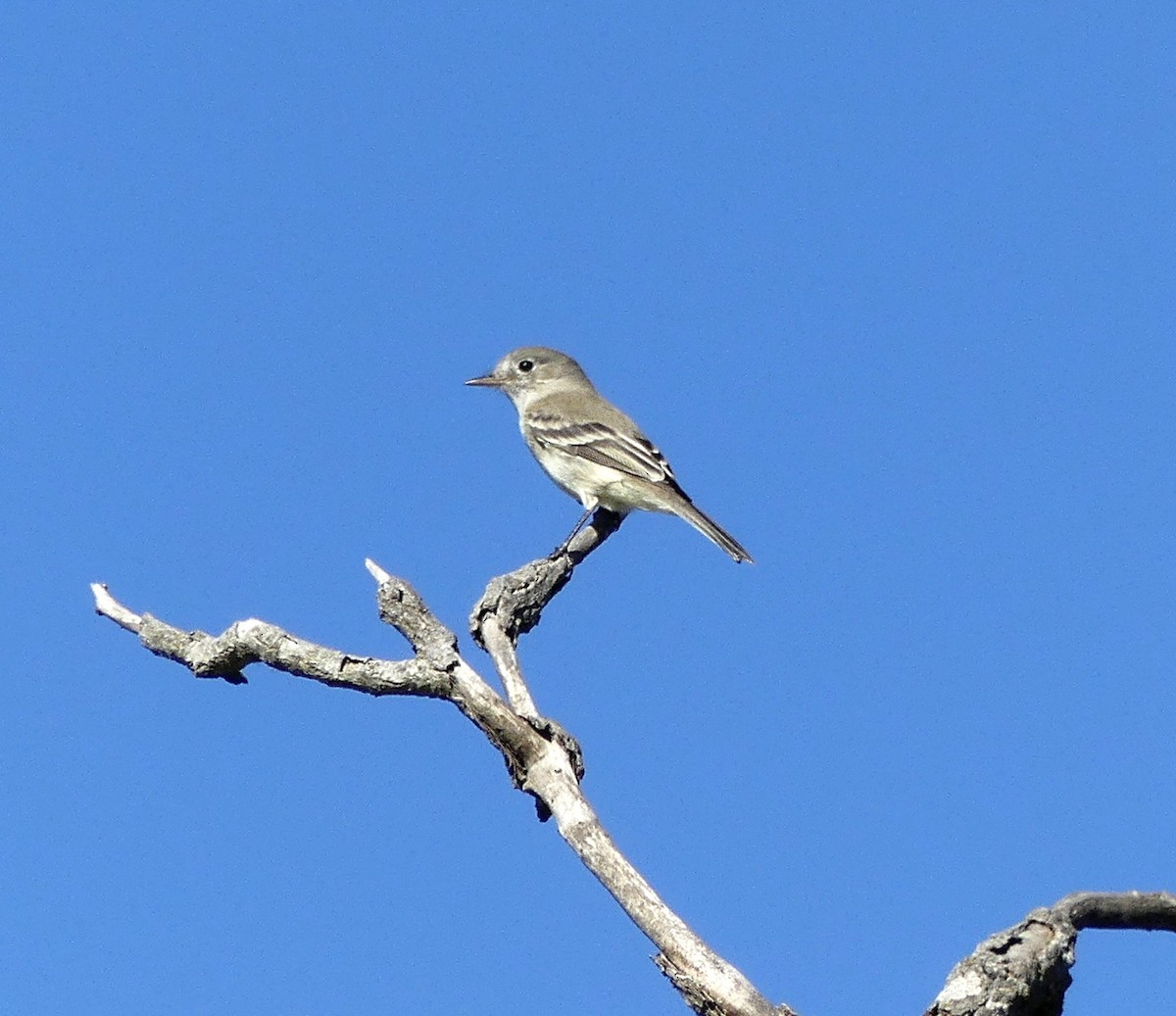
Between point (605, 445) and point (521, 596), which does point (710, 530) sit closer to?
point (605, 445)

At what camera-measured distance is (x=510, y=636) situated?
831cm

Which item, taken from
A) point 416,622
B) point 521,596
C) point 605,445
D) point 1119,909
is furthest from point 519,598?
point 605,445

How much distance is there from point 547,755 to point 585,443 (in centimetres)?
723

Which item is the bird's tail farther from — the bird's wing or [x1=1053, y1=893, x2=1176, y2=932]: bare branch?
[x1=1053, y1=893, x2=1176, y2=932]: bare branch

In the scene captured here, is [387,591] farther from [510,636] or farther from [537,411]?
[537,411]

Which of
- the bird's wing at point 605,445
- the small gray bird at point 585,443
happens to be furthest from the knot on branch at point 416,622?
the bird's wing at point 605,445

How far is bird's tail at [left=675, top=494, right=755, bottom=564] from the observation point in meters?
12.6

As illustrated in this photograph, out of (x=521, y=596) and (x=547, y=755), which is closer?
(x=547, y=755)

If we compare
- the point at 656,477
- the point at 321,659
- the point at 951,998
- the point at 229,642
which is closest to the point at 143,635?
the point at 229,642

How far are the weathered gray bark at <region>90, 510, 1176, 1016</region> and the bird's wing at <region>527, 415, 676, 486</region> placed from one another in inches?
134

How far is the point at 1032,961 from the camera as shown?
4.78 meters

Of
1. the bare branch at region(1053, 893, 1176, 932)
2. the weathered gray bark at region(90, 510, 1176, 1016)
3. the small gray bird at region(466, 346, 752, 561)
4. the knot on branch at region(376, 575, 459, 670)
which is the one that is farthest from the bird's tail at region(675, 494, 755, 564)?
the bare branch at region(1053, 893, 1176, 932)

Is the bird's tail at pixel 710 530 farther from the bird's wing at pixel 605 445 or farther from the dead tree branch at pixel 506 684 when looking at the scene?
the dead tree branch at pixel 506 684

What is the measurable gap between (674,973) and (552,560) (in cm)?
377
